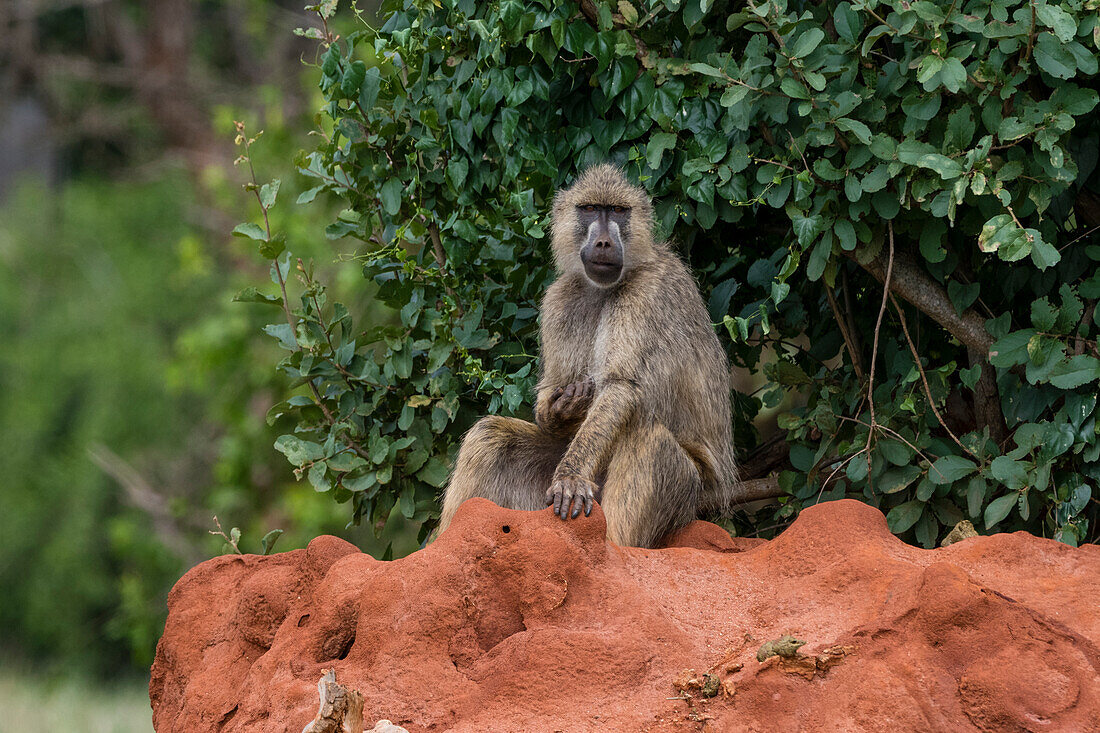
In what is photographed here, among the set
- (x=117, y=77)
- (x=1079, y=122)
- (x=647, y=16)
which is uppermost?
(x=647, y=16)

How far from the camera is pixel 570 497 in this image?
3.14m

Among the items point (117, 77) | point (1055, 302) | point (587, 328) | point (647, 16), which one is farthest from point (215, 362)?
point (117, 77)

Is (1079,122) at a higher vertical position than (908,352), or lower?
higher

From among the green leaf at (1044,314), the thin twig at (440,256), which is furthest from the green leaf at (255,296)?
the green leaf at (1044,314)

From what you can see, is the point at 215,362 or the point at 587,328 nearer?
the point at 587,328

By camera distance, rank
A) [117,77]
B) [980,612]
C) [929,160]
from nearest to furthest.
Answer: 1. [980,612]
2. [929,160]
3. [117,77]

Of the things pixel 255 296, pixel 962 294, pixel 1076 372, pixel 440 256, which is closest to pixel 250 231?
pixel 255 296

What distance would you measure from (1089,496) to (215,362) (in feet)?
20.0

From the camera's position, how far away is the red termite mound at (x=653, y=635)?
7.90ft

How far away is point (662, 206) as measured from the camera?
13.7 feet

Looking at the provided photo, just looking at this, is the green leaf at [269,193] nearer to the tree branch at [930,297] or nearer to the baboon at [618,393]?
the baboon at [618,393]

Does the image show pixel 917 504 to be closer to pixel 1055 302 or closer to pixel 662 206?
pixel 1055 302

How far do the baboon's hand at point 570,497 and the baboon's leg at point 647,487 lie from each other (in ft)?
1.23

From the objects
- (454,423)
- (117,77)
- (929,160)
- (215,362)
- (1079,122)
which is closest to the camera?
(929,160)
